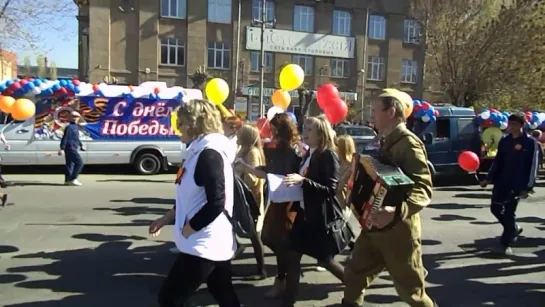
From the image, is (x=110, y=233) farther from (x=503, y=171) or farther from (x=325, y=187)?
(x=503, y=171)

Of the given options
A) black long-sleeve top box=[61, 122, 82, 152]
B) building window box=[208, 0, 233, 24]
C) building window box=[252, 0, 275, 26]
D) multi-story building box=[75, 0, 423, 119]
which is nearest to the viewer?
black long-sleeve top box=[61, 122, 82, 152]

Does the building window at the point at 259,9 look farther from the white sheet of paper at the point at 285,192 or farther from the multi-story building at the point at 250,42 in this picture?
the white sheet of paper at the point at 285,192

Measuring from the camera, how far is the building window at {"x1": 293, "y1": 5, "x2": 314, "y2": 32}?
39841 millimetres

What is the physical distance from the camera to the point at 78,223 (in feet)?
25.6

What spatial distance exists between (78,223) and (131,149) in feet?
21.7

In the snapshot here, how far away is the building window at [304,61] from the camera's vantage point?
4043cm

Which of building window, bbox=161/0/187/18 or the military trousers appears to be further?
building window, bbox=161/0/187/18

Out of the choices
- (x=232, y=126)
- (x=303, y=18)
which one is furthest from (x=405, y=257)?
(x=303, y=18)

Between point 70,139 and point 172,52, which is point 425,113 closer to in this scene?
point 70,139

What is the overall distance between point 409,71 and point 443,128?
31.0 m

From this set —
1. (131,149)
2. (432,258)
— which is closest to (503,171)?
(432,258)

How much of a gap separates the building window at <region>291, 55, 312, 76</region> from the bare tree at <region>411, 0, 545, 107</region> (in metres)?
11.6

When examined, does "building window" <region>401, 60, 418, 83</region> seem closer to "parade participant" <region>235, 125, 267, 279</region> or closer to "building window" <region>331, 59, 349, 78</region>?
"building window" <region>331, 59, 349, 78</region>

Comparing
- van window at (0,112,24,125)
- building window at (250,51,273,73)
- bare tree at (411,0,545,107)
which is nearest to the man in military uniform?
van window at (0,112,24,125)
